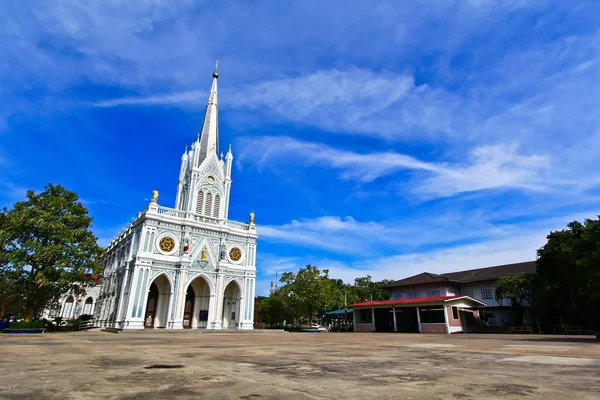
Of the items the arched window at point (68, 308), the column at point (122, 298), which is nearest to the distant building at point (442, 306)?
the column at point (122, 298)

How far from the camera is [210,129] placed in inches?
1686

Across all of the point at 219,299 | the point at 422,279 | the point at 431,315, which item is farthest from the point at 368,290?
the point at 219,299

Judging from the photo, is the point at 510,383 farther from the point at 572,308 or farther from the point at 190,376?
the point at 572,308

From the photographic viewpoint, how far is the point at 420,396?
382 centimetres

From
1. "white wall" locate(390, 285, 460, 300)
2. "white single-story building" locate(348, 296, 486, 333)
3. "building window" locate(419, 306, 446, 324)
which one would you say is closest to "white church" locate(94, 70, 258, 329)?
"white single-story building" locate(348, 296, 486, 333)

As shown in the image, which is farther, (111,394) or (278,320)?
(278,320)

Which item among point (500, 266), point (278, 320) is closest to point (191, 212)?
point (278, 320)

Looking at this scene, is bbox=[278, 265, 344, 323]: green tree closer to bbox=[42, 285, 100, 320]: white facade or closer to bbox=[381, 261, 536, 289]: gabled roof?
bbox=[381, 261, 536, 289]: gabled roof

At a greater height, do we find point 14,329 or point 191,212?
point 191,212

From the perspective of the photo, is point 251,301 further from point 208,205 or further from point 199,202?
point 199,202

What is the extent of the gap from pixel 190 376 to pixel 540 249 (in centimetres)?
3388

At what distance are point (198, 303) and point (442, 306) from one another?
923 inches

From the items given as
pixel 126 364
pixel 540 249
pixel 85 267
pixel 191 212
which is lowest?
pixel 126 364

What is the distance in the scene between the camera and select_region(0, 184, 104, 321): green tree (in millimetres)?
23781
